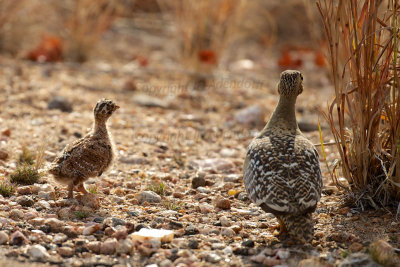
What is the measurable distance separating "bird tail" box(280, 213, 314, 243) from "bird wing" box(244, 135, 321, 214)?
0.29 feet

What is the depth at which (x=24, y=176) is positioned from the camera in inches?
230

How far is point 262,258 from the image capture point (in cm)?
441

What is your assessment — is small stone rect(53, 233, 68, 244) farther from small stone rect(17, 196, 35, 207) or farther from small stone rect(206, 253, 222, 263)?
small stone rect(206, 253, 222, 263)

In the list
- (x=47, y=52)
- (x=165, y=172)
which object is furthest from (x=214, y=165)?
(x=47, y=52)

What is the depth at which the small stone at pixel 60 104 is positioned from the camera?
359 inches

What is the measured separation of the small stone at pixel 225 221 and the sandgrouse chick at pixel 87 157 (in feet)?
4.37

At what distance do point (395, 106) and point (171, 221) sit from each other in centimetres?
239

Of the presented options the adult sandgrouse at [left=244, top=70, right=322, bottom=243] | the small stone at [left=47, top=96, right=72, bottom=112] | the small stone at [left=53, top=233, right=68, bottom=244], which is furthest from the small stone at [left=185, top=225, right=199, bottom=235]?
the small stone at [left=47, top=96, right=72, bottom=112]

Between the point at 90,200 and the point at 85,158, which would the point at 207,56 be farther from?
the point at 90,200

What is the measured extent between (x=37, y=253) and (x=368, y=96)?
3.17 meters

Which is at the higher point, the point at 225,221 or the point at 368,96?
the point at 368,96

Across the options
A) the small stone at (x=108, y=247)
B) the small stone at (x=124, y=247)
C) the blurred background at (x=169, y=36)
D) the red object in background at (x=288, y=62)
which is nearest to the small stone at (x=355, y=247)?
the small stone at (x=124, y=247)

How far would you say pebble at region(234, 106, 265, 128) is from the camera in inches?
358

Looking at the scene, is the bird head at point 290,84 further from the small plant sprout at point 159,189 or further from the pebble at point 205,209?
the small plant sprout at point 159,189
